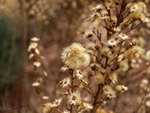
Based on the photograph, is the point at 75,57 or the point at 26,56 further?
the point at 26,56

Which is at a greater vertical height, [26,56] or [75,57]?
[26,56]

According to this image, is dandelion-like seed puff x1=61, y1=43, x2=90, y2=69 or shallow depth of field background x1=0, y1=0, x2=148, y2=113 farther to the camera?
shallow depth of field background x1=0, y1=0, x2=148, y2=113

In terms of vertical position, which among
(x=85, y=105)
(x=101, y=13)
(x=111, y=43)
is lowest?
(x=85, y=105)

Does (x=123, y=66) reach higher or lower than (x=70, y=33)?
lower

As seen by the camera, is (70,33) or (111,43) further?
(70,33)

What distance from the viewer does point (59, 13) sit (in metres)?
5.26

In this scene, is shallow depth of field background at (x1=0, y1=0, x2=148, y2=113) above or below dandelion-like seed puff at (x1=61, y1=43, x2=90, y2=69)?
above

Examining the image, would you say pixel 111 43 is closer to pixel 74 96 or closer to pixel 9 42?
pixel 74 96

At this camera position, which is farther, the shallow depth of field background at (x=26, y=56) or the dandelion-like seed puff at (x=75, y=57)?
the shallow depth of field background at (x=26, y=56)

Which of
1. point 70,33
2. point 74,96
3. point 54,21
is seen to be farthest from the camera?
point 54,21

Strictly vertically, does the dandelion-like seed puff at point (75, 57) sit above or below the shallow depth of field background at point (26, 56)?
below

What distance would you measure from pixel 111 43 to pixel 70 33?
83.4 inches

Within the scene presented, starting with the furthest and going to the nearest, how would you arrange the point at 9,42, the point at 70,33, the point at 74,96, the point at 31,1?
the point at 9,42
the point at 70,33
the point at 31,1
the point at 74,96

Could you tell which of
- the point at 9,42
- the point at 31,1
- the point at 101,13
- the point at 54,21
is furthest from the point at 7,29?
the point at 101,13
